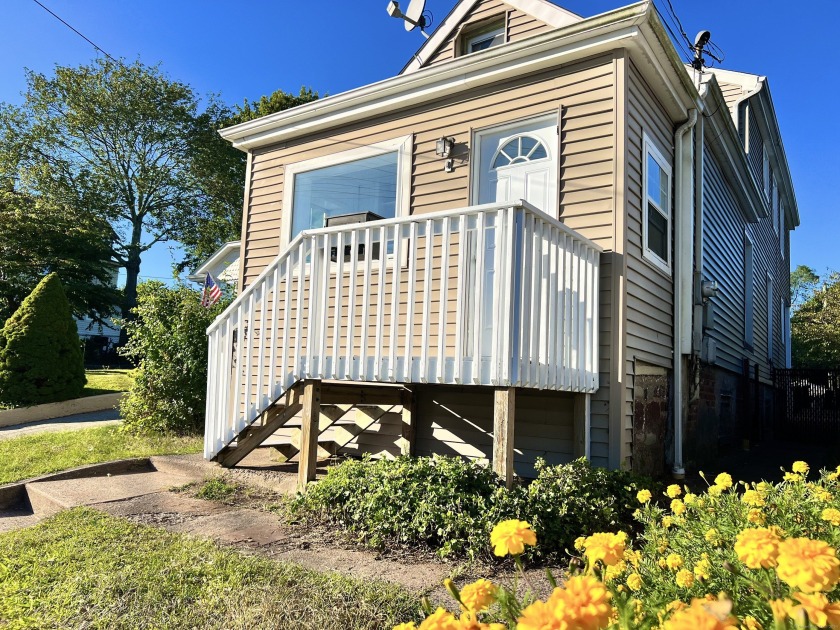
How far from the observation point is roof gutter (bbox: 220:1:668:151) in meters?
5.03

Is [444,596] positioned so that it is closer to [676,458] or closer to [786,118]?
[676,458]

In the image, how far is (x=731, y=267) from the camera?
9.28 m

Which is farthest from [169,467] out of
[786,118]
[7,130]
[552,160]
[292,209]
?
[7,130]

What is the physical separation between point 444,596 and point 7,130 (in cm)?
3149

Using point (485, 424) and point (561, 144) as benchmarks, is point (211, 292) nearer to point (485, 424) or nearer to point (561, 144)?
point (485, 424)

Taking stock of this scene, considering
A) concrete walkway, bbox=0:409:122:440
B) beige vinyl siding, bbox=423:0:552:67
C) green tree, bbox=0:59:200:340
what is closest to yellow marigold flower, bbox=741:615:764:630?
beige vinyl siding, bbox=423:0:552:67

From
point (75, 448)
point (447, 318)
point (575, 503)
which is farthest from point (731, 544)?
point (75, 448)

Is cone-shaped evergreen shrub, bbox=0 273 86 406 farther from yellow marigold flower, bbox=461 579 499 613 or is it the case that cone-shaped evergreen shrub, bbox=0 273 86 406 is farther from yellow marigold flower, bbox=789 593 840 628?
yellow marigold flower, bbox=789 593 840 628

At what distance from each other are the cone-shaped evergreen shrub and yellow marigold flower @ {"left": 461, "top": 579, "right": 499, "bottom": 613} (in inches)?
443

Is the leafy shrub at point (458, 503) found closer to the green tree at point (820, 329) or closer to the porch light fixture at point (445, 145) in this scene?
the porch light fixture at point (445, 145)

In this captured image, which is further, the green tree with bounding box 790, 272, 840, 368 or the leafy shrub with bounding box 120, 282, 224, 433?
the green tree with bounding box 790, 272, 840, 368

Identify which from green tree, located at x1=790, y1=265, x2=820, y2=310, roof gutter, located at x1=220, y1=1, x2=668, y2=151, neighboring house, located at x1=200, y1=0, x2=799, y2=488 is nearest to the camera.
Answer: neighboring house, located at x1=200, y1=0, x2=799, y2=488

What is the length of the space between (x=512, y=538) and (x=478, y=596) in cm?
14

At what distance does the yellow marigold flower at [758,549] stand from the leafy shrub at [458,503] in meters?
2.33
